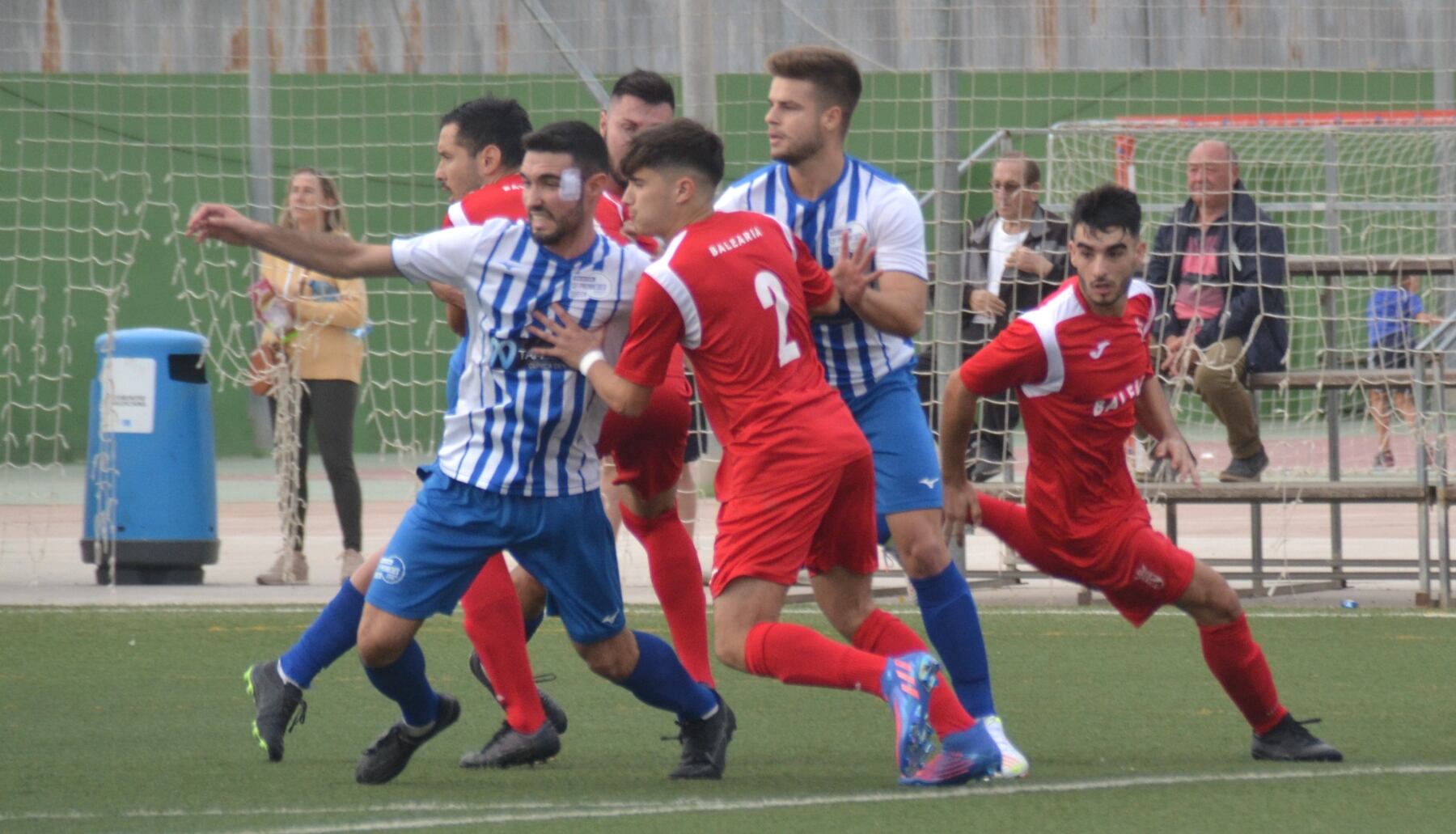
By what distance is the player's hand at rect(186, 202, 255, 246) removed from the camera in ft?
14.8

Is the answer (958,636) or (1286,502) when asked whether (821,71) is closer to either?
(958,636)

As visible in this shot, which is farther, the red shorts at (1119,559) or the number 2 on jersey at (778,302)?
the red shorts at (1119,559)

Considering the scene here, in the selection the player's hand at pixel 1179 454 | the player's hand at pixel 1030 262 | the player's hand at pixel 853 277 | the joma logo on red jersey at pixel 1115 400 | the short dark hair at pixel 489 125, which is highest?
the short dark hair at pixel 489 125

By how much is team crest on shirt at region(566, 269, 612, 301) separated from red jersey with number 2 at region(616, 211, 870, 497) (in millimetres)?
97

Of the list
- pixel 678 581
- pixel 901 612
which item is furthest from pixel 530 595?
pixel 901 612

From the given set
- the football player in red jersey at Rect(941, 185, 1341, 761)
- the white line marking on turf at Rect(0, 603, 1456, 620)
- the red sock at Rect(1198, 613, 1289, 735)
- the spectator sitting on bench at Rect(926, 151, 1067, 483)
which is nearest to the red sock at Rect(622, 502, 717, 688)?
the football player in red jersey at Rect(941, 185, 1341, 761)

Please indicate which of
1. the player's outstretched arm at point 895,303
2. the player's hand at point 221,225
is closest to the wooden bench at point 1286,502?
the player's outstretched arm at point 895,303

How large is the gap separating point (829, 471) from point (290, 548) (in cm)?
514

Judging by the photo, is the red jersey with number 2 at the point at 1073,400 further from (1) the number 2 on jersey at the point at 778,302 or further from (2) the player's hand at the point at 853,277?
(1) the number 2 on jersey at the point at 778,302

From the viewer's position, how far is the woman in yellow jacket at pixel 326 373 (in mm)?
9008

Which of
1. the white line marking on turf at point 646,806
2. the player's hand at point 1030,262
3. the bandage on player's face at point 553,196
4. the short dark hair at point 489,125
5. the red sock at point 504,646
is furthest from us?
the player's hand at point 1030,262

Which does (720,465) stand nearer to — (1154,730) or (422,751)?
(422,751)

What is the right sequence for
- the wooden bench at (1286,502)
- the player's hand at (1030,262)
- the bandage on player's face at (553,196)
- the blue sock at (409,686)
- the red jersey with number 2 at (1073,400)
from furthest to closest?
the player's hand at (1030,262), the wooden bench at (1286,502), the red jersey with number 2 at (1073,400), the blue sock at (409,686), the bandage on player's face at (553,196)

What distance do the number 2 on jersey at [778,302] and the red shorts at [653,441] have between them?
0.61m
